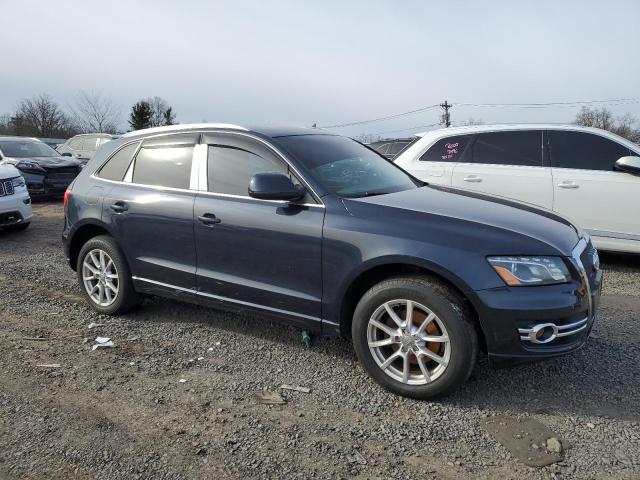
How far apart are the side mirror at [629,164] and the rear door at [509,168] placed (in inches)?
30.1

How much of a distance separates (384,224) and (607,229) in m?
4.21

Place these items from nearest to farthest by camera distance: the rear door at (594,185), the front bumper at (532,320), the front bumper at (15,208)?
the front bumper at (532,320), the rear door at (594,185), the front bumper at (15,208)

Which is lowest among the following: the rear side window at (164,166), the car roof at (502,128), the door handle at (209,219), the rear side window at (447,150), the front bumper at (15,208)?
the front bumper at (15,208)

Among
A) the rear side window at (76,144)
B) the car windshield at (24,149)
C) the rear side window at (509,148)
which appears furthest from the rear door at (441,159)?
the rear side window at (76,144)

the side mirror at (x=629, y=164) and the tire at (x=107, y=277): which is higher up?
the side mirror at (x=629, y=164)

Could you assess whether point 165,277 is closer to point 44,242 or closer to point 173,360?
point 173,360

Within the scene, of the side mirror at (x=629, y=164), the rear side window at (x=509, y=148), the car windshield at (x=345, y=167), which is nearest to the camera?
the car windshield at (x=345, y=167)

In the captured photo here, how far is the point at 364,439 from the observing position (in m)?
2.83

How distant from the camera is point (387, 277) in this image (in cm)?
334

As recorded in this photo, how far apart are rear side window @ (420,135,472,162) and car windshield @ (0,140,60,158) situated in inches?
384

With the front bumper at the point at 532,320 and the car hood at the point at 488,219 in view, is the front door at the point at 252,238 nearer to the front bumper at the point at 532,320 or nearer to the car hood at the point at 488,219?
the car hood at the point at 488,219

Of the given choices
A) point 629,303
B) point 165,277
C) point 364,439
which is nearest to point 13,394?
point 165,277

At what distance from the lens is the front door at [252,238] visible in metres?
3.52

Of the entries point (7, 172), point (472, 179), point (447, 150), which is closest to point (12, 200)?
point (7, 172)
